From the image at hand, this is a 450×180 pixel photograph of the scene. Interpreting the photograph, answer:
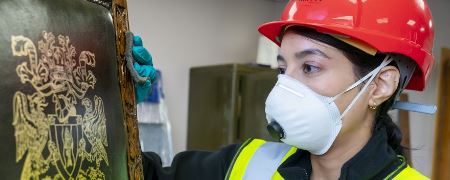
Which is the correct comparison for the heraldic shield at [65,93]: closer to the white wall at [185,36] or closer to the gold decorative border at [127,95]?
the gold decorative border at [127,95]

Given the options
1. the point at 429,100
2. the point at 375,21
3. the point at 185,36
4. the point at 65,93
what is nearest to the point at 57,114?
the point at 65,93

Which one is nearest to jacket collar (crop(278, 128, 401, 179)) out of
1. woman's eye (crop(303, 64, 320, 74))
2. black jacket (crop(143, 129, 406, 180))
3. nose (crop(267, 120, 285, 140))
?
black jacket (crop(143, 129, 406, 180))

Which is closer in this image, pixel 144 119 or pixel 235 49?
pixel 144 119

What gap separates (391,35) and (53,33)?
0.81 metres

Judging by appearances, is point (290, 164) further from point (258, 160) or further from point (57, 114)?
point (57, 114)

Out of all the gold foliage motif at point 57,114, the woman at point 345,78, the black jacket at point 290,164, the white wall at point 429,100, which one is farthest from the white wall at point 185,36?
the gold foliage motif at point 57,114

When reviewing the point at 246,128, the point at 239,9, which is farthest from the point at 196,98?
the point at 239,9

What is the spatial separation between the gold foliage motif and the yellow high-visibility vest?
0.48m

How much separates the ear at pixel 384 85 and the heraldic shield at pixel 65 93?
622 millimetres

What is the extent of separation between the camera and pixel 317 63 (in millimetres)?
1199

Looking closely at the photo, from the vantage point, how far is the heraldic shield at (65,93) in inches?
30.4

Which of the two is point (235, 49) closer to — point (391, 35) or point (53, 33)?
point (391, 35)

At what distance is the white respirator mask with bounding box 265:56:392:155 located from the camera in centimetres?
122

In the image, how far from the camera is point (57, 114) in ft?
2.83
